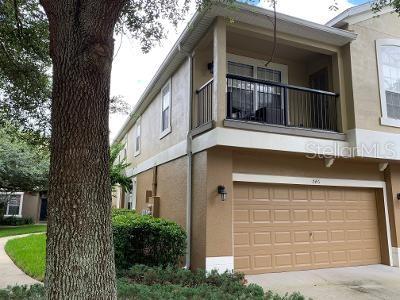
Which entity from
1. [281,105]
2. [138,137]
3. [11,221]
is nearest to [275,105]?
[281,105]

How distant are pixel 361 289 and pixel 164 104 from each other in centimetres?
847

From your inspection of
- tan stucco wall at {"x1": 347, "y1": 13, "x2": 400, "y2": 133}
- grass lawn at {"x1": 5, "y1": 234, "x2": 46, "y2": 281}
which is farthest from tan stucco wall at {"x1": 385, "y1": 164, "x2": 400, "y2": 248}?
grass lawn at {"x1": 5, "y1": 234, "x2": 46, "y2": 281}

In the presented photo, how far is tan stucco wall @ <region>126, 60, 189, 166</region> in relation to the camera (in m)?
10.0

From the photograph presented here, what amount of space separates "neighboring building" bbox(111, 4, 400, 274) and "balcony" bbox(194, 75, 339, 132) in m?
0.03

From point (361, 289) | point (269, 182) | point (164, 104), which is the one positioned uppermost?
point (164, 104)

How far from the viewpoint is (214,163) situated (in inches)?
316

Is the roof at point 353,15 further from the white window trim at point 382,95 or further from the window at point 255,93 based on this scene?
the window at point 255,93

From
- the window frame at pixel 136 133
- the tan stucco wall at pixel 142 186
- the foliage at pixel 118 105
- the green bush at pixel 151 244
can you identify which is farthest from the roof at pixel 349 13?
the window frame at pixel 136 133

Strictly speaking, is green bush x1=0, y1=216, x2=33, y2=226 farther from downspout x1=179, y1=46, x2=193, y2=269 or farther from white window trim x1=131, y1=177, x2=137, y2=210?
downspout x1=179, y1=46, x2=193, y2=269

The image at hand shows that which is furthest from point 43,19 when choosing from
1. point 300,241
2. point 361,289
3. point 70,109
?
point 361,289

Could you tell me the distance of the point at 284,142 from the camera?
8508mm

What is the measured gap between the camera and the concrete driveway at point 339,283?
697 centimetres

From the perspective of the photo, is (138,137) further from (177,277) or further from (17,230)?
(177,277)

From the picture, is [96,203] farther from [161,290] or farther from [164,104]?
[164,104]
